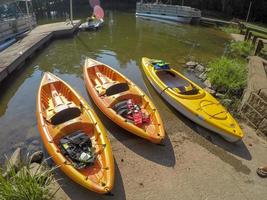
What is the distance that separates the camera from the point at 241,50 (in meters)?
15.5

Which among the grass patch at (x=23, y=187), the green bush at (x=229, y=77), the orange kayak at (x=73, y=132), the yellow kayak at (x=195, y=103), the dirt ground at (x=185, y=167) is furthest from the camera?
the green bush at (x=229, y=77)

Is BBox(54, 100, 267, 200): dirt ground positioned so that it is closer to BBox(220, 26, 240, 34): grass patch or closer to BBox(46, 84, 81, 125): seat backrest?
BBox(46, 84, 81, 125): seat backrest

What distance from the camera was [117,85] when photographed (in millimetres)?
8625

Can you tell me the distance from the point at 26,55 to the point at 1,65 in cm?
246

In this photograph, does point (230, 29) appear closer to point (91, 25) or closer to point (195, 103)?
point (91, 25)

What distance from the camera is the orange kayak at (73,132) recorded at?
539 cm

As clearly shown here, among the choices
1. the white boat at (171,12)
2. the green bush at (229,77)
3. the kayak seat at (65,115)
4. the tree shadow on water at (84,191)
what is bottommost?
the tree shadow on water at (84,191)

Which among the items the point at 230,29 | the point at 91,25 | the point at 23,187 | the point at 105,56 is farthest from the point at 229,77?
the point at 230,29

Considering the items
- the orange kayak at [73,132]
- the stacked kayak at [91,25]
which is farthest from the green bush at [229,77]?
the stacked kayak at [91,25]

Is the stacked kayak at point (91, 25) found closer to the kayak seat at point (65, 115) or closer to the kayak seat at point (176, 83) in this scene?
the kayak seat at point (176, 83)

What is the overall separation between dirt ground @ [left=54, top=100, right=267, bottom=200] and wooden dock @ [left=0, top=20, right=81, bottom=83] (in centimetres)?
712

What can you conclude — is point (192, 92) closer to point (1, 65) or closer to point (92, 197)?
point (92, 197)

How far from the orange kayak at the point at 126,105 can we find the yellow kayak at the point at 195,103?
1.11 meters

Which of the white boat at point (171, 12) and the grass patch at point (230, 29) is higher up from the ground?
the white boat at point (171, 12)
